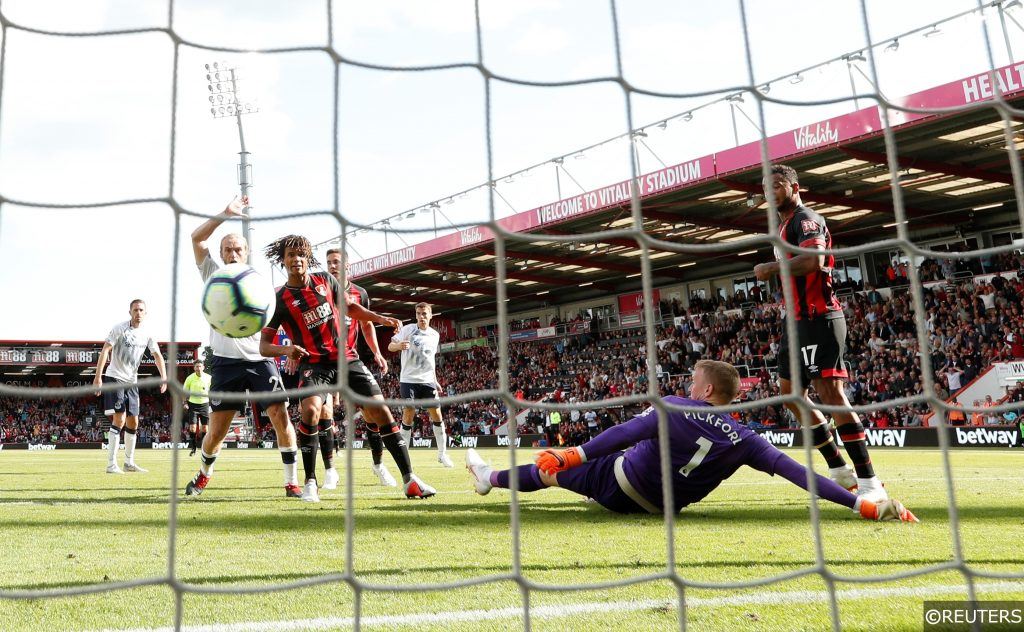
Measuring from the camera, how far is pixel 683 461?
3604 millimetres

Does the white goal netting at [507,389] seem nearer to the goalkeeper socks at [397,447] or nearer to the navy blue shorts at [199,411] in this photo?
the goalkeeper socks at [397,447]

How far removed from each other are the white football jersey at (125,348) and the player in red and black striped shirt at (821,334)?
5.96 meters

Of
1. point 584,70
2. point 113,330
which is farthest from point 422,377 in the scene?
point 584,70

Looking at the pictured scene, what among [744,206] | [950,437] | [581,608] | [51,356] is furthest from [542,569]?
[51,356]

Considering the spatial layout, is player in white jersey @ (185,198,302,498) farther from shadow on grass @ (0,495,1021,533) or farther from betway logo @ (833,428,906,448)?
betway logo @ (833,428,906,448)

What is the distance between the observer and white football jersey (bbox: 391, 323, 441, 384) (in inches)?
348

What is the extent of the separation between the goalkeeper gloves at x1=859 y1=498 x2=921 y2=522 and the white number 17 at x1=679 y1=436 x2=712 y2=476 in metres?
0.72

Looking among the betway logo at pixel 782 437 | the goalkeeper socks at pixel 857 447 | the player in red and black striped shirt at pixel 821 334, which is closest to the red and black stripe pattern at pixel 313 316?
the player in red and black striped shirt at pixel 821 334

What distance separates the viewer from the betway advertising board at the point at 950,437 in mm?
12164

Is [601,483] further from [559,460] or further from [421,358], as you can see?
[421,358]

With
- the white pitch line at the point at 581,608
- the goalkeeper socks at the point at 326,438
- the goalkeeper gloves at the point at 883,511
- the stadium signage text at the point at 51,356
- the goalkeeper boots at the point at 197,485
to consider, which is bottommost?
the white pitch line at the point at 581,608

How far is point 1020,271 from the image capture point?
52.8 ft

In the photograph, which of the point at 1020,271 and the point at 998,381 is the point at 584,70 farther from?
the point at 1020,271

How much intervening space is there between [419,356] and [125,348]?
301 centimetres
